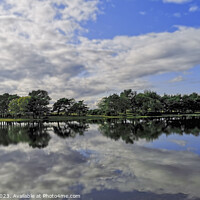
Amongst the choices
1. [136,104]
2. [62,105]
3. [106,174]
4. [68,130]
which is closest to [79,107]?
[62,105]

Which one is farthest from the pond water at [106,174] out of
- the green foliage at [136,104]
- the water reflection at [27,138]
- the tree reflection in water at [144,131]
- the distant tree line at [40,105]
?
the green foliage at [136,104]

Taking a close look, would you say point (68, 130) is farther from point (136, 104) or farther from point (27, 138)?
point (136, 104)

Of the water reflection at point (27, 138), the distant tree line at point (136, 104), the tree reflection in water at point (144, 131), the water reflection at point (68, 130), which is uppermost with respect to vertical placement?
the distant tree line at point (136, 104)

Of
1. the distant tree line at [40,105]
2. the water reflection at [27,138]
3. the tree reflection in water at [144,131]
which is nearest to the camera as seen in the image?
the water reflection at [27,138]

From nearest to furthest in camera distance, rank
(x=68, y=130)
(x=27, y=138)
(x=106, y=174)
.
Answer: (x=106, y=174) → (x=27, y=138) → (x=68, y=130)

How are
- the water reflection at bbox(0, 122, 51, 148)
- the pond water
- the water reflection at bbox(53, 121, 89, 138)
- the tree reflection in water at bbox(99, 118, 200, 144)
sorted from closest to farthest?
1. the pond water
2. the water reflection at bbox(0, 122, 51, 148)
3. the tree reflection in water at bbox(99, 118, 200, 144)
4. the water reflection at bbox(53, 121, 89, 138)

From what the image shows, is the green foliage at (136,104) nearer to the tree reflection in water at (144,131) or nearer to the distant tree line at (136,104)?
the distant tree line at (136,104)

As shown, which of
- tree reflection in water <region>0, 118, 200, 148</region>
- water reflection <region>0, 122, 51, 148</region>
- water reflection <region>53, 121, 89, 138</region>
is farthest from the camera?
water reflection <region>53, 121, 89, 138</region>

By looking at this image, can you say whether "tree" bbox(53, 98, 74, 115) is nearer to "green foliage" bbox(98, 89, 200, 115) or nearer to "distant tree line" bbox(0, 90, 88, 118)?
"distant tree line" bbox(0, 90, 88, 118)

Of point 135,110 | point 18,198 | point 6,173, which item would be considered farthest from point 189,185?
point 135,110

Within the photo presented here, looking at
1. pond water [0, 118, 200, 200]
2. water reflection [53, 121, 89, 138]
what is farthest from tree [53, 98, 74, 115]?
pond water [0, 118, 200, 200]

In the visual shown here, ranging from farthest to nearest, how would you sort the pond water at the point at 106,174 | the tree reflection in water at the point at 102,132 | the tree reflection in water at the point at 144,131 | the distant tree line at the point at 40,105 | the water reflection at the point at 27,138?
the distant tree line at the point at 40,105
the tree reflection in water at the point at 144,131
the tree reflection in water at the point at 102,132
the water reflection at the point at 27,138
the pond water at the point at 106,174

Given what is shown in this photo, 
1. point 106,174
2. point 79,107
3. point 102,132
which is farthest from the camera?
point 79,107

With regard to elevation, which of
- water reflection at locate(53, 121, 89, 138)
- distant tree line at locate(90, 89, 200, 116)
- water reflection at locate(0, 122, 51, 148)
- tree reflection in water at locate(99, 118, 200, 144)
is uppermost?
distant tree line at locate(90, 89, 200, 116)
